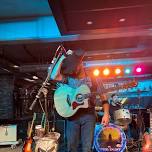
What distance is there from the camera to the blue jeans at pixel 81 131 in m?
2.88

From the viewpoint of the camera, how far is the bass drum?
5.94 meters

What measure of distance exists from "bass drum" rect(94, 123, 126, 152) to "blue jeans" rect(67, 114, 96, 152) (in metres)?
3.04

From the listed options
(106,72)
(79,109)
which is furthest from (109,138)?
(79,109)

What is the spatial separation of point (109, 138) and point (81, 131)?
3.18 meters

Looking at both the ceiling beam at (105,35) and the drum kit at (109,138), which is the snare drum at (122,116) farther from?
the ceiling beam at (105,35)

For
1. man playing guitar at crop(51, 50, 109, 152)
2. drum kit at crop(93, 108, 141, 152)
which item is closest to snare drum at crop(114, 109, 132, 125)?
drum kit at crop(93, 108, 141, 152)

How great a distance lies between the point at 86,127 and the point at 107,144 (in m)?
3.27

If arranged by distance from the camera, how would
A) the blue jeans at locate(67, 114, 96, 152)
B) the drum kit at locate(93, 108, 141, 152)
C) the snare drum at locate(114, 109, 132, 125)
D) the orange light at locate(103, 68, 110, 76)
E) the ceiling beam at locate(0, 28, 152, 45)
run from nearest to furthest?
the blue jeans at locate(67, 114, 96, 152)
the ceiling beam at locate(0, 28, 152, 45)
the drum kit at locate(93, 108, 141, 152)
the snare drum at locate(114, 109, 132, 125)
the orange light at locate(103, 68, 110, 76)

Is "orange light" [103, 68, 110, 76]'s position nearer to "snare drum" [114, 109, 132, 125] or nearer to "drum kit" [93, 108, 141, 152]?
"snare drum" [114, 109, 132, 125]

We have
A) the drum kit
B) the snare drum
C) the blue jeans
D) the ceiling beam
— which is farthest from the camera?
the snare drum

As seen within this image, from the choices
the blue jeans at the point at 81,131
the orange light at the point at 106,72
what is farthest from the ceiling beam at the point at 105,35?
the blue jeans at the point at 81,131

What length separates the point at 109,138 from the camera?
6.00 metres

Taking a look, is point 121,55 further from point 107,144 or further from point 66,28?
point 66,28

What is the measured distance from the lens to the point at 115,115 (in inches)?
250
